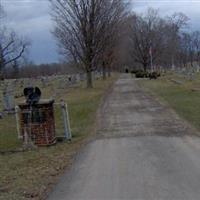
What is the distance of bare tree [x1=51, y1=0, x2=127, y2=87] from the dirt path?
30994 mm

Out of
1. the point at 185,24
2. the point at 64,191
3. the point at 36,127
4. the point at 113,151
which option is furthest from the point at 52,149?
the point at 185,24

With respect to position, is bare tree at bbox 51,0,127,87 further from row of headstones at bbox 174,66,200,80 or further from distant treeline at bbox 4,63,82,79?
distant treeline at bbox 4,63,82,79

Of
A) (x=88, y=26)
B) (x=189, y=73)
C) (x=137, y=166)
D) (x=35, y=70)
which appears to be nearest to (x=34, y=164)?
(x=137, y=166)

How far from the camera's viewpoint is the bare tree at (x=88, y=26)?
46375 mm

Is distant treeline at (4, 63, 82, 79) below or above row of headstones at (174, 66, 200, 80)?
below

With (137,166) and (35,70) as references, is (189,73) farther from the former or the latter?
(35,70)

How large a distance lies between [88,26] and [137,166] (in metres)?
38.1

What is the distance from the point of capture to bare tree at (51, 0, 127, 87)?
152 ft

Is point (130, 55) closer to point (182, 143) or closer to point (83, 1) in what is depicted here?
point (83, 1)

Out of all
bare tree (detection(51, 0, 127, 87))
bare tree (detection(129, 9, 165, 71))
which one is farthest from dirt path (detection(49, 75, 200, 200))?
bare tree (detection(129, 9, 165, 71))

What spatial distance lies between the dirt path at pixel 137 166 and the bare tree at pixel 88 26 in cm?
3099

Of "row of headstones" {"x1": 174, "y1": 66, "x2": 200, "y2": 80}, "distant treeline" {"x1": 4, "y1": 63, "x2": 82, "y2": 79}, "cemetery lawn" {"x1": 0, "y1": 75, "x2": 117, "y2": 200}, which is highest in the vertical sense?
"cemetery lawn" {"x1": 0, "y1": 75, "x2": 117, "y2": 200}

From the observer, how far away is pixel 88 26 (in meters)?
46.9

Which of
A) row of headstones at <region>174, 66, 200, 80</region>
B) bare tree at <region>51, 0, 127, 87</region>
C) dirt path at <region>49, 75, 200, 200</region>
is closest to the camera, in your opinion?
dirt path at <region>49, 75, 200, 200</region>
